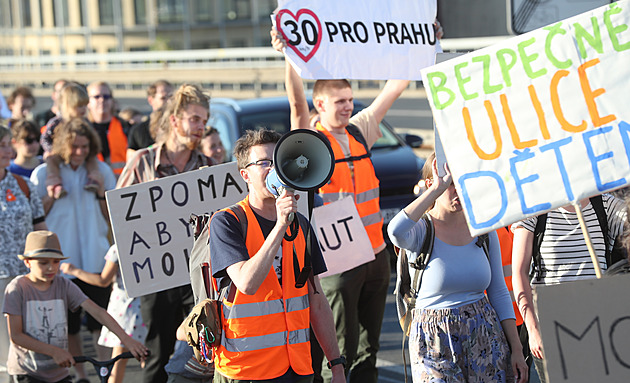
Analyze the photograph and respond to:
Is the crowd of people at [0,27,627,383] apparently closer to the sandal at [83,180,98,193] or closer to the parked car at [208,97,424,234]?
the sandal at [83,180,98,193]

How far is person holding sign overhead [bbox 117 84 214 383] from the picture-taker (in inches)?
239

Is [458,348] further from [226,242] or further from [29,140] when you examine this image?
[29,140]

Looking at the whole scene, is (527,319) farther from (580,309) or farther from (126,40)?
(126,40)

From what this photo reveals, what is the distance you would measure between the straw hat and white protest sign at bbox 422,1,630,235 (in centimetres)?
305

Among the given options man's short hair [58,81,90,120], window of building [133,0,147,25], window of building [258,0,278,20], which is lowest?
man's short hair [58,81,90,120]

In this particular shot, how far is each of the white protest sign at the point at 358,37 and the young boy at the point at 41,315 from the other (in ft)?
6.23

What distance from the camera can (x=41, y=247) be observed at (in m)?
5.99

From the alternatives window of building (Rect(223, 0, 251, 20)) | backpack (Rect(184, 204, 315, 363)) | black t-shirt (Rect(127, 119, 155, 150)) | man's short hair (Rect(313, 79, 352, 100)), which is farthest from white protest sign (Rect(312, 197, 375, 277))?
window of building (Rect(223, 0, 251, 20))

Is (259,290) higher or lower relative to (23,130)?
lower

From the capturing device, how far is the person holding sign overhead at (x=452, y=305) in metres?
4.40

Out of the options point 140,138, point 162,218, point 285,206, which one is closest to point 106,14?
point 140,138

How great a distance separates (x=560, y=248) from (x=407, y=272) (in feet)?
2.39

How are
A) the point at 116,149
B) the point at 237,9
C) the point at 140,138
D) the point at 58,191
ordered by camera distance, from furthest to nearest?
the point at 237,9 → the point at 116,149 → the point at 140,138 → the point at 58,191

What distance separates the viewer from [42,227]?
6777 mm
